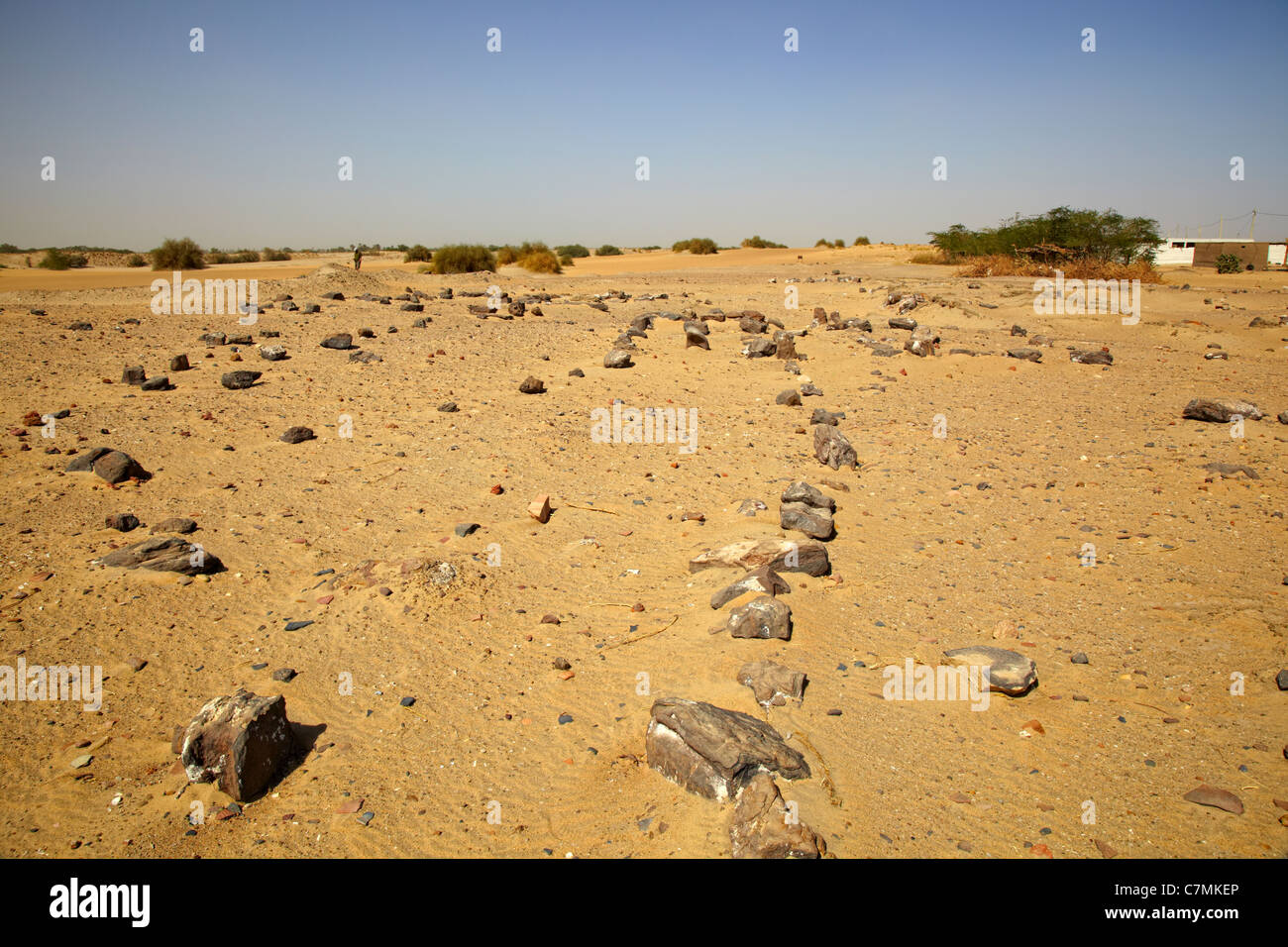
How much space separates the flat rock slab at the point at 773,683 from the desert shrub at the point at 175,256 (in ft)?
104

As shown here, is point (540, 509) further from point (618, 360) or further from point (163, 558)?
point (618, 360)

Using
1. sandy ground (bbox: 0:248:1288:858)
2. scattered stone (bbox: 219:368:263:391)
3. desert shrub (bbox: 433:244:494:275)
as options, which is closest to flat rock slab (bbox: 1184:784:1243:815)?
sandy ground (bbox: 0:248:1288:858)

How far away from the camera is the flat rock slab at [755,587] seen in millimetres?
4844

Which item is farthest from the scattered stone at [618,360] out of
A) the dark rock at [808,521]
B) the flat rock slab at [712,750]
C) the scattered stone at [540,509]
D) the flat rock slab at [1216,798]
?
the flat rock slab at [1216,798]

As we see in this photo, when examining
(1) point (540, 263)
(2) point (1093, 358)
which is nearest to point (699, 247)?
(1) point (540, 263)

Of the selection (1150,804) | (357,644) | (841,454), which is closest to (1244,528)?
(841,454)

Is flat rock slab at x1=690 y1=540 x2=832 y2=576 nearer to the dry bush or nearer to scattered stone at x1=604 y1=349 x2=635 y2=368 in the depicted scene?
scattered stone at x1=604 y1=349 x2=635 y2=368

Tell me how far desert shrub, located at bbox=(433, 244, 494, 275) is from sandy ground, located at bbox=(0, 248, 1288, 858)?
19.1 m

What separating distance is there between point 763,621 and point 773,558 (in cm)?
86

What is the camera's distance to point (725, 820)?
3053 mm

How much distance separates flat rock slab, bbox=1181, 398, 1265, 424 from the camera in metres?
8.02

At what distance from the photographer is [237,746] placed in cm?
324

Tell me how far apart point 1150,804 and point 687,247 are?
4893cm

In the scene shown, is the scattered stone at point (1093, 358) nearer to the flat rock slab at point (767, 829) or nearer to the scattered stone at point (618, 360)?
the scattered stone at point (618, 360)
